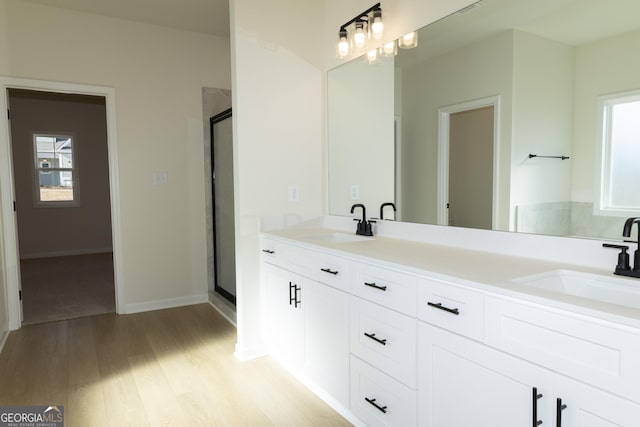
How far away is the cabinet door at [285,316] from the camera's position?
231 centimetres

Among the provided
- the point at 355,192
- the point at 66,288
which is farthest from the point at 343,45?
the point at 66,288

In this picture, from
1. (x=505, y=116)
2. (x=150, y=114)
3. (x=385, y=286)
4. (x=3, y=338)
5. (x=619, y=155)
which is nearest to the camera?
(x=619, y=155)

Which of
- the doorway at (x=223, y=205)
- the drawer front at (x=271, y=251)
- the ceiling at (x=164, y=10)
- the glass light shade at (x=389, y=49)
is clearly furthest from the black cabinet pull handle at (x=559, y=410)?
the ceiling at (x=164, y=10)

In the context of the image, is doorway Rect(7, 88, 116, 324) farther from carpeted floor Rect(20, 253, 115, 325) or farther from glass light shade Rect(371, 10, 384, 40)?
glass light shade Rect(371, 10, 384, 40)

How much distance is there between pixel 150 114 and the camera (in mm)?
3689

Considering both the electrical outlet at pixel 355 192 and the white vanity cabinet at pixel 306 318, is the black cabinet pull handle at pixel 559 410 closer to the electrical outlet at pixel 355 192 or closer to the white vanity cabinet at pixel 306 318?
the white vanity cabinet at pixel 306 318

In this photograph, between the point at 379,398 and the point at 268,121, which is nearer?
the point at 379,398

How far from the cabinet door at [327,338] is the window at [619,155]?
115 cm

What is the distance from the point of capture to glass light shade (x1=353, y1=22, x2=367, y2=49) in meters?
2.49

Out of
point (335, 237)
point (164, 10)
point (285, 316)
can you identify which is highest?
point (164, 10)

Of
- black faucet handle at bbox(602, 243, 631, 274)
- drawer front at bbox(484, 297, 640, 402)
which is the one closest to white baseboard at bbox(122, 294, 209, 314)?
drawer front at bbox(484, 297, 640, 402)

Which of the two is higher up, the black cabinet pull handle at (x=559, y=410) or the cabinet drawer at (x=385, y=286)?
the cabinet drawer at (x=385, y=286)

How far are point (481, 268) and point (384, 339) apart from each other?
1.69 ft

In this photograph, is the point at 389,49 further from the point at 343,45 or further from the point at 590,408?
the point at 590,408
